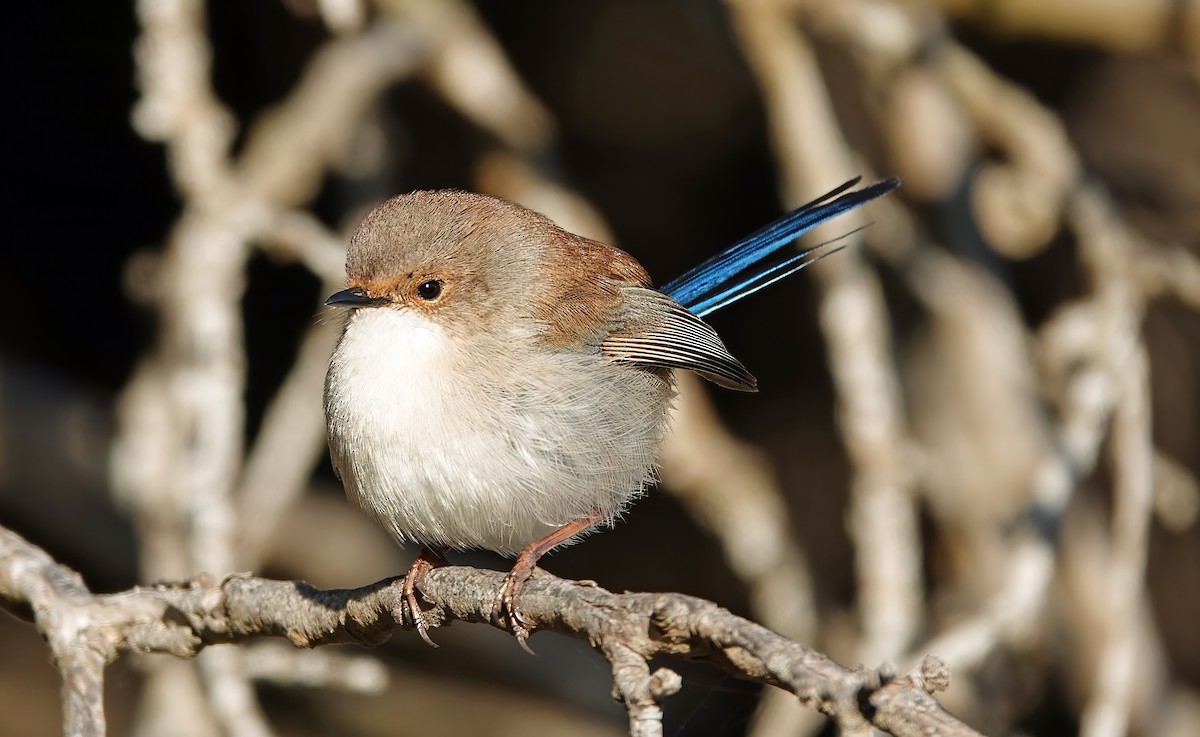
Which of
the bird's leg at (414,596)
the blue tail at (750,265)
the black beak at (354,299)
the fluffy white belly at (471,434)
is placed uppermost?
the blue tail at (750,265)

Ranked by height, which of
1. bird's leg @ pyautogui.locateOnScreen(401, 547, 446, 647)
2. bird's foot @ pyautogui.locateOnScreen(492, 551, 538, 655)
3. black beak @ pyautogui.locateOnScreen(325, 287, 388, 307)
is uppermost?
black beak @ pyautogui.locateOnScreen(325, 287, 388, 307)

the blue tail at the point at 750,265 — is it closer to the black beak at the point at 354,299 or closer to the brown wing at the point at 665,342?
the brown wing at the point at 665,342

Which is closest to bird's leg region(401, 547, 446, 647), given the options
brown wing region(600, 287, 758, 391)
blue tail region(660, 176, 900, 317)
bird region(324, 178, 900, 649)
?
bird region(324, 178, 900, 649)

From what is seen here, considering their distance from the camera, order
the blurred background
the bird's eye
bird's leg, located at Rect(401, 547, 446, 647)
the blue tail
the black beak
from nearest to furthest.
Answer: bird's leg, located at Rect(401, 547, 446, 647)
the black beak
the bird's eye
the blue tail
the blurred background

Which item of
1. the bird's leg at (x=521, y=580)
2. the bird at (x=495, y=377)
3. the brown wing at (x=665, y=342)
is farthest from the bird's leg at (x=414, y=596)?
the brown wing at (x=665, y=342)

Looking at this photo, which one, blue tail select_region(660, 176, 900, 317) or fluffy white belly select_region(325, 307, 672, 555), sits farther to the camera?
blue tail select_region(660, 176, 900, 317)

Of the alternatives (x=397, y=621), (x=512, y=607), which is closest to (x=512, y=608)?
(x=512, y=607)

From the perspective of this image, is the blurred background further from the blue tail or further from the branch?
the blue tail
